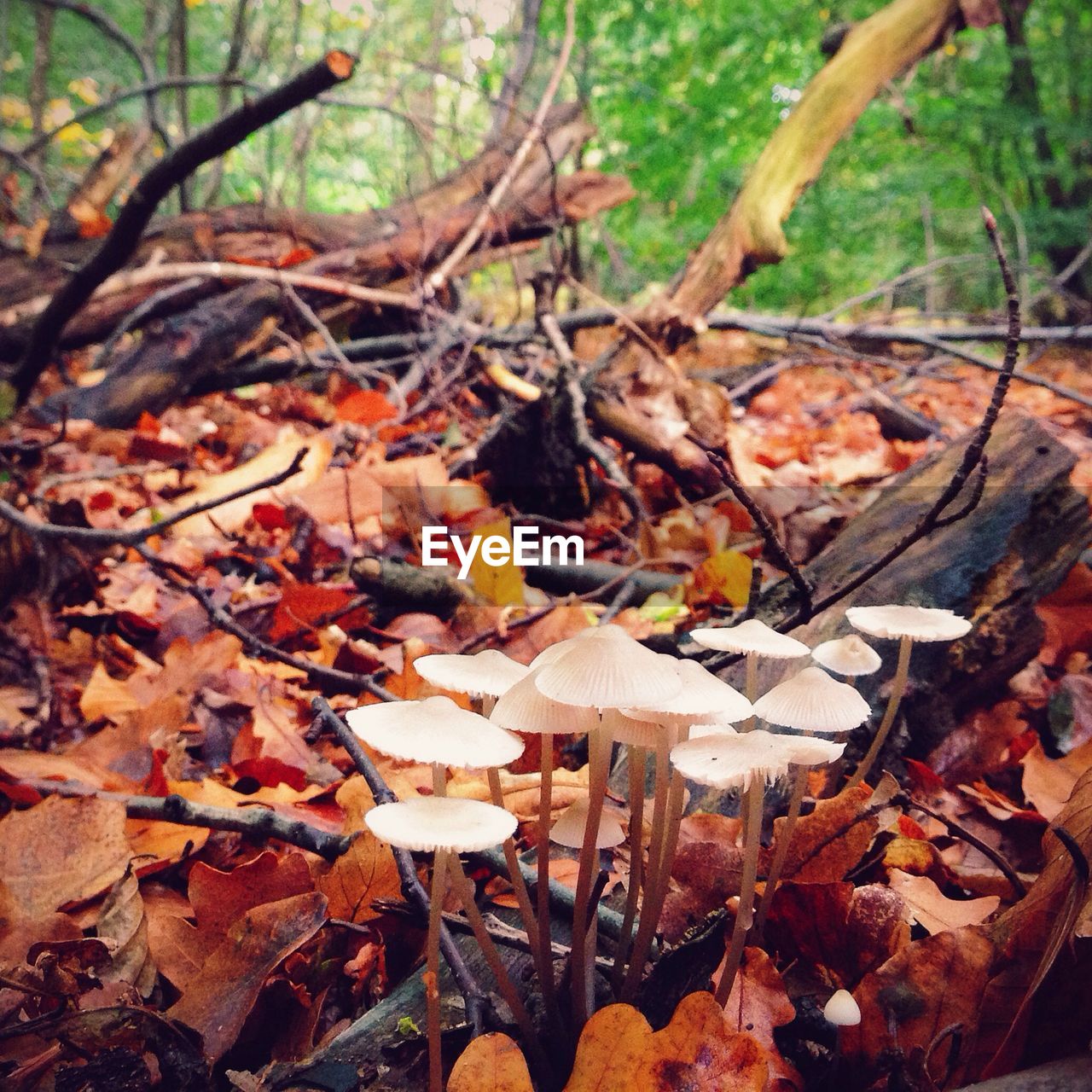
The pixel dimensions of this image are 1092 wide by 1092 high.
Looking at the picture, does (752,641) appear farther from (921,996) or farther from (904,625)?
(921,996)

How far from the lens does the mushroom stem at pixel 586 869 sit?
100cm

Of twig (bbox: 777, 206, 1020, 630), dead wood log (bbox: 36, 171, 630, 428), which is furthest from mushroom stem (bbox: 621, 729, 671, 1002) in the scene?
dead wood log (bbox: 36, 171, 630, 428)

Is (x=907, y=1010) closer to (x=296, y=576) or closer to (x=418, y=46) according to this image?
(x=296, y=576)

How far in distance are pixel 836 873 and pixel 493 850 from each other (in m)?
0.54

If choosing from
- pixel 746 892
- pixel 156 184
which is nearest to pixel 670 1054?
pixel 746 892

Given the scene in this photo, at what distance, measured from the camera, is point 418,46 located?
1434 centimetres

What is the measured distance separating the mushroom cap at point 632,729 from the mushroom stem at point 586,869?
0.01 m

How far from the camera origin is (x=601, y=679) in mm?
859

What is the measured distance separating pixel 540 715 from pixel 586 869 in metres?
0.23

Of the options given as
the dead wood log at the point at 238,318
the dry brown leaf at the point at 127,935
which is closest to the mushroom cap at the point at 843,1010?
the dry brown leaf at the point at 127,935

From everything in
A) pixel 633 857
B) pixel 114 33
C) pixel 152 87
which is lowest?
pixel 633 857

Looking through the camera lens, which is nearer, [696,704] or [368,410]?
[696,704]

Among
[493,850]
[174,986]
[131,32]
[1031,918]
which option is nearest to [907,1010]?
[1031,918]

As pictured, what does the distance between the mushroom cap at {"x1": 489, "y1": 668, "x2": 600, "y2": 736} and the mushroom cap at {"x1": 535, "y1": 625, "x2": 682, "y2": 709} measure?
51 millimetres
